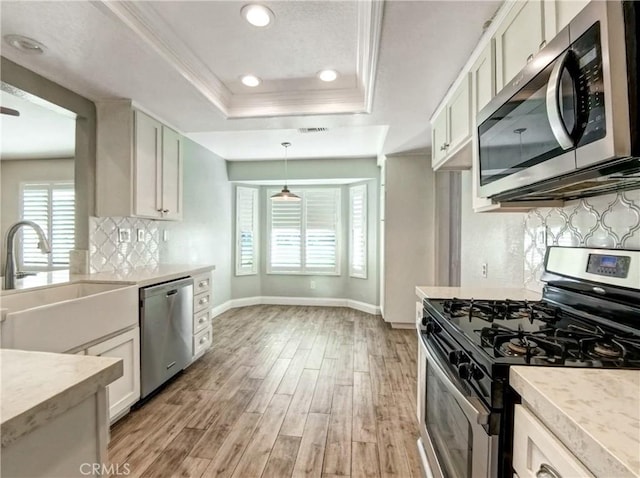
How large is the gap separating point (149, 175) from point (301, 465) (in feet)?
8.43

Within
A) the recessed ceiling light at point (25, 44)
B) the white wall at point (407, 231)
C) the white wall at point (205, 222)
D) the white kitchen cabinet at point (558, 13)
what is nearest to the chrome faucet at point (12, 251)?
the recessed ceiling light at point (25, 44)

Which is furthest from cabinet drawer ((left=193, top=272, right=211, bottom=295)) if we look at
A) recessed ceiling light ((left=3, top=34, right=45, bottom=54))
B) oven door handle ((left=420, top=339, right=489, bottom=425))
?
oven door handle ((left=420, top=339, right=489, bottom=425))

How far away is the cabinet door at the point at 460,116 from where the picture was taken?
1957 mm

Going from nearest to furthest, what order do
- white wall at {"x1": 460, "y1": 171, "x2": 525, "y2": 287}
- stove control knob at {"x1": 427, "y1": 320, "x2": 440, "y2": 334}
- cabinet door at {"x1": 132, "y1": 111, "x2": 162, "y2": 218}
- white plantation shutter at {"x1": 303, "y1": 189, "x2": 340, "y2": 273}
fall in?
stove control knob at {"x1": 427, "y1": 320, "x2": 440, "y2": 334} < white wall at {"x1": 460, "y1": 171, "x2": 525, "y2": 287} < cabinet door at {"x1": 132, "y1": 111, "x2": 162, "y2": 218} < white plantation shutter at {"x1": 303, "y1": 189, "x2": 340, "y2": 273}

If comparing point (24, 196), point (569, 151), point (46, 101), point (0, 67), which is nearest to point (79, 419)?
point (569, 151)

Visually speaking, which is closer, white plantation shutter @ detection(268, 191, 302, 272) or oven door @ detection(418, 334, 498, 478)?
oven door @ detection(418, 334, 498, 478)

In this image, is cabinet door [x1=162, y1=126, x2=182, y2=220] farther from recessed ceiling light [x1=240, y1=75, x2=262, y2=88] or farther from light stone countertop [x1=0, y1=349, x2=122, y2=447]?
light stone countertop [x1=0, y1=349, x2=122, y2=447]

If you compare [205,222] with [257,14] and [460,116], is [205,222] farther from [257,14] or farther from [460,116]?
[460,116]

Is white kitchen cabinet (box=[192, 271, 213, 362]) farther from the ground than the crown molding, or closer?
closer

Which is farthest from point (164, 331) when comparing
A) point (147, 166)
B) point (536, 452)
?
point (536, 452)

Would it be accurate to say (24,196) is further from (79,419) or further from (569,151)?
(569,151)

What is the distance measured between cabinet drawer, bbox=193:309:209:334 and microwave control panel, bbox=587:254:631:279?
2941 mm

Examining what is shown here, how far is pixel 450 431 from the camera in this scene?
4.06 ft

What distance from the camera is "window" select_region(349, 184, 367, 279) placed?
5.30 m
